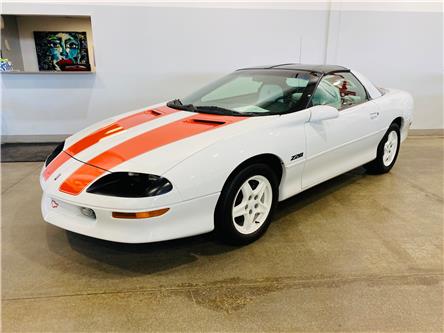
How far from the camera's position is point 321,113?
2416mm

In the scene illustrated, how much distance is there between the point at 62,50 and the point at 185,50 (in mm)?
2025

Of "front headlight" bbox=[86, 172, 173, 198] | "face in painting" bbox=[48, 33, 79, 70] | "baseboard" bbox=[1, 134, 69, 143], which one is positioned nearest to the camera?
"front headlight" bbox=[86, 172, 173, 198]

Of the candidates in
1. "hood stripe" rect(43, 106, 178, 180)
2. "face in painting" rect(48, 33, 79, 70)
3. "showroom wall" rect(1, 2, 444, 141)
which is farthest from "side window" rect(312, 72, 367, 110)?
"face in painting" rect(48, 33, 79, 70)

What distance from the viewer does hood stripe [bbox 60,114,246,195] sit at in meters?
1.87

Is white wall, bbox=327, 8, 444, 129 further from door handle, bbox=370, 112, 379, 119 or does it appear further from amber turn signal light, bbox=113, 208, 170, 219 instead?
amber turn signal light, bbox=113, 208, 170, 219

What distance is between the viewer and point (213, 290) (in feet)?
6.04

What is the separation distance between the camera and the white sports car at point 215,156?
1816 millimetres

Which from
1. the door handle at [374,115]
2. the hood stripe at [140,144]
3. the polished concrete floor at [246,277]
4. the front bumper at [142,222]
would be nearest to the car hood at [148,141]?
the hood stripe at [140,144]

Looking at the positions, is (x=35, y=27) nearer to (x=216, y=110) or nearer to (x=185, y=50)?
(x=185, y=50)

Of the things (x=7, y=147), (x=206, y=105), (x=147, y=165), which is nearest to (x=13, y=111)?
(x=7, y=147)

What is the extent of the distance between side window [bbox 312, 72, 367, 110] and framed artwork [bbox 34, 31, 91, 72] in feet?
12.5

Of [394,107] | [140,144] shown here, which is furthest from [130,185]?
[394,107]

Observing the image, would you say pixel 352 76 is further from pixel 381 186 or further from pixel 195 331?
pixel 195 331

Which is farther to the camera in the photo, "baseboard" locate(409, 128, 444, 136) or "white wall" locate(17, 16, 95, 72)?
"baseboard" locate(409, 128, 444, 136)
